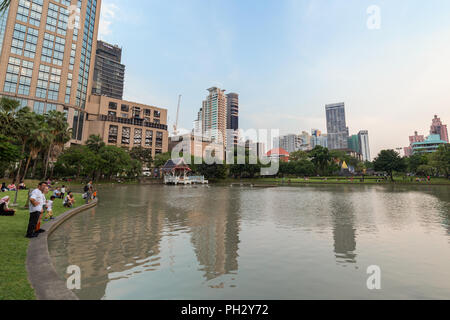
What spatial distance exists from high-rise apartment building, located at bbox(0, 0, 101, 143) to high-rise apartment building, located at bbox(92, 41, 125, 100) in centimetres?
6491

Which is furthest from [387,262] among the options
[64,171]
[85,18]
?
[85,18]

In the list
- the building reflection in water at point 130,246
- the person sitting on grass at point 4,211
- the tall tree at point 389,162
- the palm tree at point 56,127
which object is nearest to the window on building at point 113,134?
the palm tree at point 56,127

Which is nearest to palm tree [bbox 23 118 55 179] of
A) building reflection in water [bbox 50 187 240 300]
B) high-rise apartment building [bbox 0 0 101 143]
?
building reflection in water [bbox 50 187 240 300]

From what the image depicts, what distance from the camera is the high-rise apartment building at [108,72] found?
140375 mm

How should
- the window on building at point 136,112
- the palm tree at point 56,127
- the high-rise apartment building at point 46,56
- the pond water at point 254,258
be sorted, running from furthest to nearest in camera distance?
the window on building at point 136,112, the high-rise apartment building at point 46,56, the palm tree at point 56,127, the pond water at point 254,258

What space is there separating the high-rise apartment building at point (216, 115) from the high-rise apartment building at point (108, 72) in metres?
71.1

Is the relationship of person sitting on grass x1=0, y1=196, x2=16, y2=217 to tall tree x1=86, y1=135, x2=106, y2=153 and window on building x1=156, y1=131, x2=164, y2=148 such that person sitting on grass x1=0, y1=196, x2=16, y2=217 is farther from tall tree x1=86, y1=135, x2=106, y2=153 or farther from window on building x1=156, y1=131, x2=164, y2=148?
window on building x1=156, y1=131, x2=164, y2=148

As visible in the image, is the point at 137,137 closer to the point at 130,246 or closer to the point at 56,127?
the point at 56,127

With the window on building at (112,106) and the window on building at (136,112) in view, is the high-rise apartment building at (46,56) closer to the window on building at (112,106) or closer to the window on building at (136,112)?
the window on building at (112,106)

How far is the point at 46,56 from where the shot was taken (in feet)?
230

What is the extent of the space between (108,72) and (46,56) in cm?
8046

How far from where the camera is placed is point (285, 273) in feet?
17.1

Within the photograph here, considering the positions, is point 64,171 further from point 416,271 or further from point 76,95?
point 416,271

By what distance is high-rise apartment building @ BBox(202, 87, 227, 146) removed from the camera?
188250 mm
